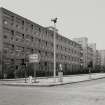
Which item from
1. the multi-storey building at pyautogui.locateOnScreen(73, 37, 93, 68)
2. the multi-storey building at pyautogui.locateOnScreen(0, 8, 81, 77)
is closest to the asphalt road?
the multi-storey building at pyautogui.locateOnScreen(0, 8, 81, 77)

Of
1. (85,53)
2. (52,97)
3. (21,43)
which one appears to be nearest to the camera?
(52,97)

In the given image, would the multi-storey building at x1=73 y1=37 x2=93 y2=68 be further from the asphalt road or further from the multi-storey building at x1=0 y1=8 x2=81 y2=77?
the asphalt road

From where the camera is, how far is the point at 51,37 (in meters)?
77.5

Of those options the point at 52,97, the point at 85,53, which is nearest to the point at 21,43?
the point at 52,97

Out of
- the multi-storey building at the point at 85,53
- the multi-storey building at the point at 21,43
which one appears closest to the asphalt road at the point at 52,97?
the multi-storey building at the point at 21,43

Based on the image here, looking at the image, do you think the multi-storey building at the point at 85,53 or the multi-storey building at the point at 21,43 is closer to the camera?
the multi-storey building at the point at 21,43

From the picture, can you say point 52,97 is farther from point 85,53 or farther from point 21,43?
point 85,53

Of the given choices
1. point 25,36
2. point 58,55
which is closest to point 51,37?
point 58,55

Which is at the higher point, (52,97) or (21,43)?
(21,43)

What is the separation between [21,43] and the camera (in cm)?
5803

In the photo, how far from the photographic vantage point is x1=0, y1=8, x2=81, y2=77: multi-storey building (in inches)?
2007

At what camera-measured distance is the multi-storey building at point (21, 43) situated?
5098 centimetres

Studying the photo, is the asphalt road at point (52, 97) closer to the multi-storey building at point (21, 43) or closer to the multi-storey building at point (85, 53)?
the multi-storey building at point (21, 43)

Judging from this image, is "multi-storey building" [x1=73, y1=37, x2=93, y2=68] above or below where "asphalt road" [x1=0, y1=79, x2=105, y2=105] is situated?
above
